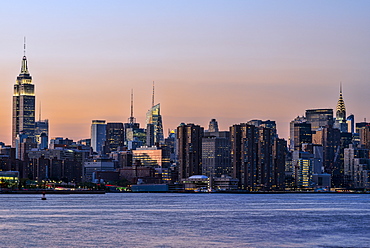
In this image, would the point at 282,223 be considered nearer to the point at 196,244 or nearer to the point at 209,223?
the point at 209,223

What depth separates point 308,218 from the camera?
346 feet

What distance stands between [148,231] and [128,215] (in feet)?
97.0

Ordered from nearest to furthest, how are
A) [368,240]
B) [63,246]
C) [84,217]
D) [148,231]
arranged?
[63,246] → [368,240] → [148,231] → [84,217]

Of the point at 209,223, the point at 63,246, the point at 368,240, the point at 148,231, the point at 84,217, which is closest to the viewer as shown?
the point at 63,246

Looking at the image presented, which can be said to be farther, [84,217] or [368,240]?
[84,217]

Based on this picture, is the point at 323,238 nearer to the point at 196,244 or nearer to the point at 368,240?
the point at 368,240

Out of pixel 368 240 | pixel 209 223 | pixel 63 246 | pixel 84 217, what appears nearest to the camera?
pixel 63 246

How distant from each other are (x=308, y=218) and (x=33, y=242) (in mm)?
44985

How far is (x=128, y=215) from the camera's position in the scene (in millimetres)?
110500

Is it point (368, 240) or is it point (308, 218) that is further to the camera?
point (308, 218)

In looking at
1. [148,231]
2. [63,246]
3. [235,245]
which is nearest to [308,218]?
[148,231]

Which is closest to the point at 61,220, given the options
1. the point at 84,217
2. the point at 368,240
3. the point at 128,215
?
the point at 84,217

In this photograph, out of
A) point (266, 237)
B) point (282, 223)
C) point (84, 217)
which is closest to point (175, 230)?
point (266, 237)

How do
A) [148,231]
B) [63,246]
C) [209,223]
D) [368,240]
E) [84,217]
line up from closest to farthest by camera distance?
[63,246] < [368,240] < [148,231] < [209,223] < [84,217]
